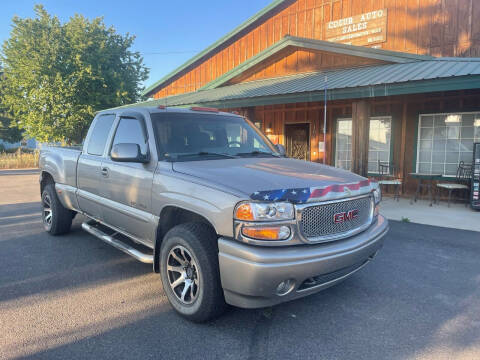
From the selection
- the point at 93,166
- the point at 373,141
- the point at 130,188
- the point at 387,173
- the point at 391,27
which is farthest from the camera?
the point at 391,27

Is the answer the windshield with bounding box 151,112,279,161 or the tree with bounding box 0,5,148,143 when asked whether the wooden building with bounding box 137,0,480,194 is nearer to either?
the windshield with bounding box 151,112,279,161

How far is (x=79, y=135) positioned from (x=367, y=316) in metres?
26.2

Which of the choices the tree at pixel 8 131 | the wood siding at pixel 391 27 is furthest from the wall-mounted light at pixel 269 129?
the tree at pixel 8 131

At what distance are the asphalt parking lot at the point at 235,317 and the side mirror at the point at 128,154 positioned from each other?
1.43 metres

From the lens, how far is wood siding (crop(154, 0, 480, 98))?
10492mm

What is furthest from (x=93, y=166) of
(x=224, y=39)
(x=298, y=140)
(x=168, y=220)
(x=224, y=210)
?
(x=224, y=39)

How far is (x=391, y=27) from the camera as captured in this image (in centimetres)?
1210

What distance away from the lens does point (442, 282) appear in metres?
3.97

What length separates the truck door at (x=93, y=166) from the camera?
14.6 ft

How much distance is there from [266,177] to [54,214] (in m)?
4.26

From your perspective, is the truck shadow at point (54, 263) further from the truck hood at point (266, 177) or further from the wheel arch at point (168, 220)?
the truck hood at point (266, 177)

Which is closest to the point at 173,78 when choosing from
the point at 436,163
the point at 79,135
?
the point at 79,135

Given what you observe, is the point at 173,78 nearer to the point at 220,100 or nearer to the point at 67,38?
the point at 220,100

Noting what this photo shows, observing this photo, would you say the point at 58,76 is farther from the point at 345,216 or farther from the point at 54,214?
the point at 345,216
